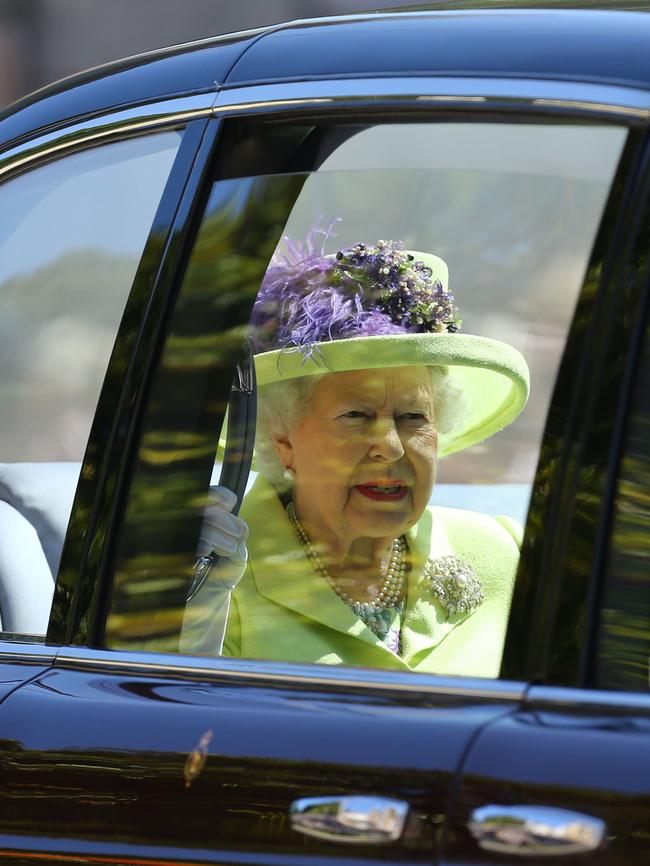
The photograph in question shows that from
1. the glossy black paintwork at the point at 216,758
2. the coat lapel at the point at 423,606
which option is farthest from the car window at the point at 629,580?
the coat lapel at the point at 423,606

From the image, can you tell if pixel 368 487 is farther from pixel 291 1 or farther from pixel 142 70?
pixel 291 1

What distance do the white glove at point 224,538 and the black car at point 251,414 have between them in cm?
4

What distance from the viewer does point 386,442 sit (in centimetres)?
226

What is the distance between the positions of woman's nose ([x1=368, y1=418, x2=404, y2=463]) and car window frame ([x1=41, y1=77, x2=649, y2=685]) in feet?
1.88

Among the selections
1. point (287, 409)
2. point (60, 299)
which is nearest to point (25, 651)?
point (60, 299)

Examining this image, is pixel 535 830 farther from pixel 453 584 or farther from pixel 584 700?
pixel 453 584

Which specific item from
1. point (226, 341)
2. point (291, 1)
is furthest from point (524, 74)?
point (291, 1)

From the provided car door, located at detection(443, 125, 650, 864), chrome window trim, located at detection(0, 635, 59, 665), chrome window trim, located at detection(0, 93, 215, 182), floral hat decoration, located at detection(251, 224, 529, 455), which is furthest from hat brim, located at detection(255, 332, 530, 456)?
car door, located at detection(443, 125, 650, 864)


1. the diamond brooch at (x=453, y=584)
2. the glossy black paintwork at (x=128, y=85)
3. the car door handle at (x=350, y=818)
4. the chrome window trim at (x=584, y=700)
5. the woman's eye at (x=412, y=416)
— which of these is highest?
the glossy black paintwork at (x=128, y=85)

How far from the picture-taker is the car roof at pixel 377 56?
1558mm

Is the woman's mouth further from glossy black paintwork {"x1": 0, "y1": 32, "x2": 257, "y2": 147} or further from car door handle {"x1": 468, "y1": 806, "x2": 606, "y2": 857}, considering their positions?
car door handle {"x1": 468, "y1": 806, "x2": 606, "y2": 857}

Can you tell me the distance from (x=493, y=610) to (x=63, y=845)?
2.10 ft

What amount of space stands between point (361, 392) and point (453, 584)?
0.32 metres

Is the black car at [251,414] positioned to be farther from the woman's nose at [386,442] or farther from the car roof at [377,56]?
the woman's nose at [386,442]
